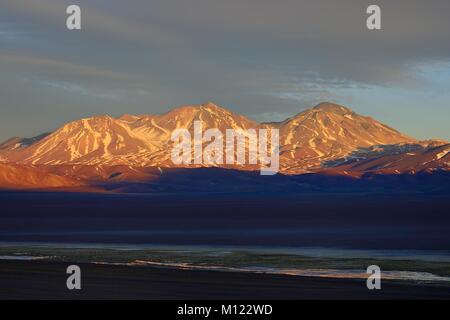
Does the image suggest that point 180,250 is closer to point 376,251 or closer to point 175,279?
point 376,251

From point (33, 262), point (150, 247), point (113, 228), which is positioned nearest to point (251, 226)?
point (113, 228)

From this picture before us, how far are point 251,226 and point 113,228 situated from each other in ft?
65.2

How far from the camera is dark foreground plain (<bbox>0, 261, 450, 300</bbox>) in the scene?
154 feet

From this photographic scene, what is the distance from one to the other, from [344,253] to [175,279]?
24.8 meters

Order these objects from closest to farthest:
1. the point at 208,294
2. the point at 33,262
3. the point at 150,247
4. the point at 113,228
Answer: the point at 208,294 → the point at 33,262 → the point at 150,247 → the point at 113,228

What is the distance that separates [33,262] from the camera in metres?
65.4

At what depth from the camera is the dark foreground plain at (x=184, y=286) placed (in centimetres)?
4706

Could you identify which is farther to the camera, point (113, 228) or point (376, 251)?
point (113, 228)

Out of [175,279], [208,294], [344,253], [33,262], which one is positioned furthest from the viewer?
[344,253]

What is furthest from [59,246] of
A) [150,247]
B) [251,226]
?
[251,226]

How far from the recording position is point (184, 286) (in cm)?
5134
